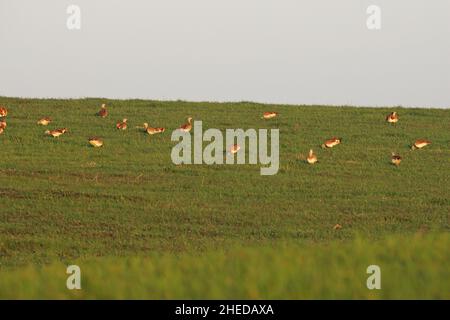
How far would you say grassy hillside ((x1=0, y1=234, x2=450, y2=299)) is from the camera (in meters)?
11.4

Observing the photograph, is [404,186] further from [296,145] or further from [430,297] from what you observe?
[430,297]

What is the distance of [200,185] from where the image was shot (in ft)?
97.5

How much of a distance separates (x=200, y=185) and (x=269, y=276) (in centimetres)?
1779

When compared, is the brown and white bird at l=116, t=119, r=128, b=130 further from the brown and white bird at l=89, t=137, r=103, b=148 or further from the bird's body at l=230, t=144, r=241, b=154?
the bird's body at l=230, t=144, r=241, b=154

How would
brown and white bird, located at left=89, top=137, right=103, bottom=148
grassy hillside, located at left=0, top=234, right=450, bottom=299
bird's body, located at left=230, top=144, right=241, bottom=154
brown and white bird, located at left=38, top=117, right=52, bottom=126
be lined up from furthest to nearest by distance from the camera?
brown and white bird, located at left=38, top=117, right=52, bottom=126
brown and white bird, located at left=89, top=137, right=103, bottom=148
bird's body, located at left=230, top=144, right=241, bottom=154
grassy hillside, located at left=0, top=234, right=450, bottom=299

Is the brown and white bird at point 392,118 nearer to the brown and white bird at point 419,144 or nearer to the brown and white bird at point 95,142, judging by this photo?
the brown and white bird at point 419,144

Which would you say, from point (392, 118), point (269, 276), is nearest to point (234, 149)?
point (392, 118)

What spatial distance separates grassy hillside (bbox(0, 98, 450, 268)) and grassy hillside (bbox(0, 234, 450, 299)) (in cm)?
851

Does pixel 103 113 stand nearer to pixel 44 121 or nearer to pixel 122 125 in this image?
pixel 122 125

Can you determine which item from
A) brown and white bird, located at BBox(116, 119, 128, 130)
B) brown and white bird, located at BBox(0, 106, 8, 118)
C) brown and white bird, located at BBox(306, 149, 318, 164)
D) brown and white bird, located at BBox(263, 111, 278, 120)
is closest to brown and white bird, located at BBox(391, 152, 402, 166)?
brown and white bird, located at BBox(306, 149, 318, 164)

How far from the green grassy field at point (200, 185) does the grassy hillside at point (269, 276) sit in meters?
5.28

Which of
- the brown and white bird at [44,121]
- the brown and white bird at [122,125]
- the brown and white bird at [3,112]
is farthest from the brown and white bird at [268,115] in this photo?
the brown and white bird at [3,112]

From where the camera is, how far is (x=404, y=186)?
3044 cm
